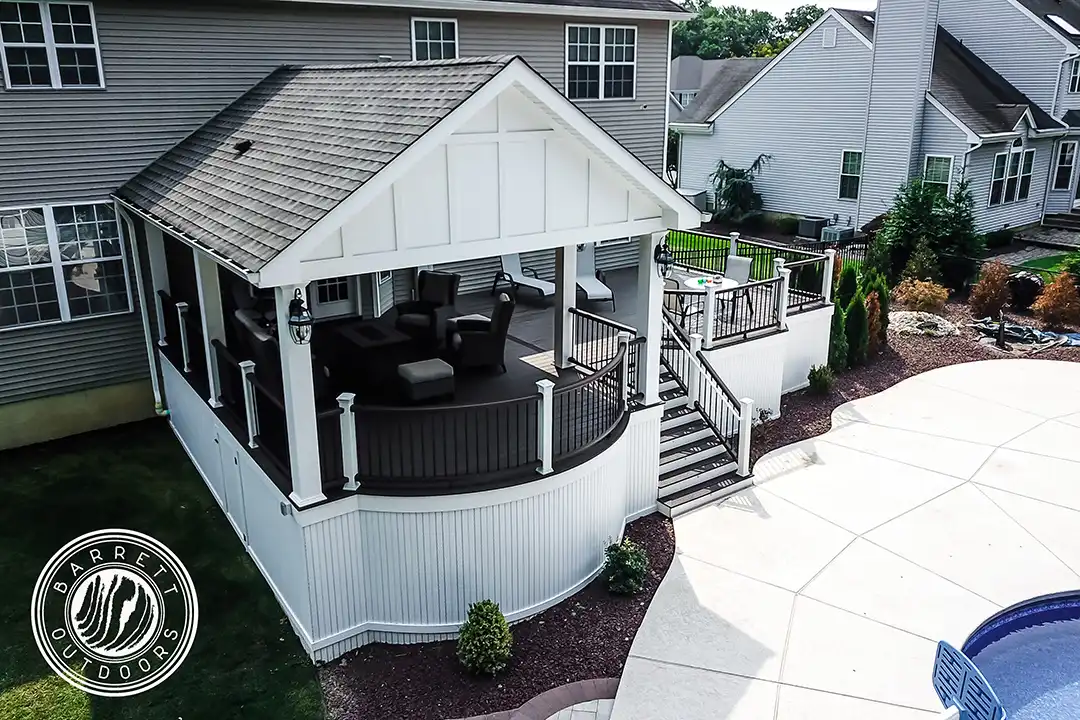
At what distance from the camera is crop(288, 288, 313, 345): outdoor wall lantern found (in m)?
6.79

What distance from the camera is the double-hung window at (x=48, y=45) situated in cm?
1052

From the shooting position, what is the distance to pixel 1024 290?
60.3 feet

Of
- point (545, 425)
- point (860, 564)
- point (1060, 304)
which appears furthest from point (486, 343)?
point (1060, 304)

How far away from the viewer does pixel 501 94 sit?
7.23 metres

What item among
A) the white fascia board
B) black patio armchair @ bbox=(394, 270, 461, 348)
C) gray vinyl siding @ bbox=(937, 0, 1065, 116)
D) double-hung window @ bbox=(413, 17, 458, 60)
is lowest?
black patio armchair @ bbox=(394, 270, 461, 348)

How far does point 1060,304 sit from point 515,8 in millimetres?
12880

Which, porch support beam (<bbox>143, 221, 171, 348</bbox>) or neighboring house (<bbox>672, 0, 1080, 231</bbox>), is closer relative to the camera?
porch support beam (<bbox>143, 221, 171, 348</bbox>)

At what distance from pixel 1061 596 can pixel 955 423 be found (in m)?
4.67

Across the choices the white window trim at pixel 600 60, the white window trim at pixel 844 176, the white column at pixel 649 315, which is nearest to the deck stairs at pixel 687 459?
the white column at pixel 649 315

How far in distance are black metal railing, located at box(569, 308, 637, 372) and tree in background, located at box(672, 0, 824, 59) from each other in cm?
6508

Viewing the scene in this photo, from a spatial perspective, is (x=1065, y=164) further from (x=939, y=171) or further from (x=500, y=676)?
(x=500, y=676)

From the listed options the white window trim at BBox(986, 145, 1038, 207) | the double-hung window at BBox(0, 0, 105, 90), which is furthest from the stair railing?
the white window trim at BBox(986, 145, 1038, 207)

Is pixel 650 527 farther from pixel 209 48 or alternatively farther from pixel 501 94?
pixel 209 48

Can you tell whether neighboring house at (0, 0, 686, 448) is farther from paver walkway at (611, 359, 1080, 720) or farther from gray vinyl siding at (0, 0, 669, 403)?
paver walkway at (611, 359, 1080, 720)
